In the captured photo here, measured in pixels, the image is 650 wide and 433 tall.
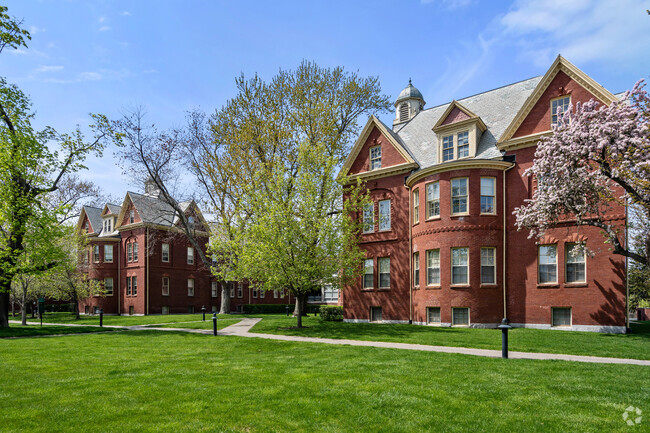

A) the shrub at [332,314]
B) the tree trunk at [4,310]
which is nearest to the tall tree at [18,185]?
the tree trunk at [4,310]

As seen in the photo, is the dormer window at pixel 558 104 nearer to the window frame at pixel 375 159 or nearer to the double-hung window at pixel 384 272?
the window frame at pixel 375 159

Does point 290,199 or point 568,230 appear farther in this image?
point 290,199

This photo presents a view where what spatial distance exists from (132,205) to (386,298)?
2814 centimetres

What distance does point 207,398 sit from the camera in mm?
7492

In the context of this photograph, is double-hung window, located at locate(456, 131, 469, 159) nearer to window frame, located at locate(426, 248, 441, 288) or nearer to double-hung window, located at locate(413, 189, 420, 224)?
double-hung window, located at locate(413, 189, 420, 224)

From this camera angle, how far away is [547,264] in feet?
68.5

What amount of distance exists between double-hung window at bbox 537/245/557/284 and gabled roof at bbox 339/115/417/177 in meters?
8.00

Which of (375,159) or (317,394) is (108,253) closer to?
(375,159)

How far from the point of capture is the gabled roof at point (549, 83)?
19.9 m

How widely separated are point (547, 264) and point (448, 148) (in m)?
7.62

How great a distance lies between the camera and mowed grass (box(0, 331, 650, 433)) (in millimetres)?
6156

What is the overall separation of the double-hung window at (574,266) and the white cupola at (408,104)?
63.5 feet

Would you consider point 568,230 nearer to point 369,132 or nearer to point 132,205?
point 369,132

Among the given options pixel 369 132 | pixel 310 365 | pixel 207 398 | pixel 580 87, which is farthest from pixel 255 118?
pixel 207 398
